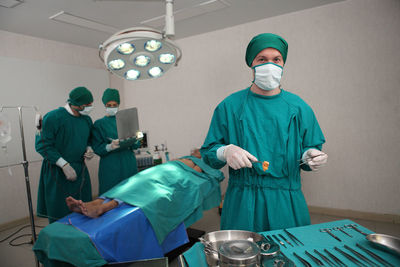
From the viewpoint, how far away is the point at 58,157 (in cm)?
233

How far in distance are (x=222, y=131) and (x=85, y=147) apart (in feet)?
6.22

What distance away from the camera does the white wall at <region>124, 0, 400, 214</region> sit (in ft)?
8.87

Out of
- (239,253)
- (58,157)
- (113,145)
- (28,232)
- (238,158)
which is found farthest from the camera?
(28,232)

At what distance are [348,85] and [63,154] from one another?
126 inches

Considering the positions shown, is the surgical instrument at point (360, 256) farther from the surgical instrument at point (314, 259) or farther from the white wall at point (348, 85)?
the white wall at point (348, 85)

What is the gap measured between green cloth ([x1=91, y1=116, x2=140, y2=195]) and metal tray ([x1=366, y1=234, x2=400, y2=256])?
95.3 inches

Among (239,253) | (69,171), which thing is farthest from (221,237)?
(69,171)

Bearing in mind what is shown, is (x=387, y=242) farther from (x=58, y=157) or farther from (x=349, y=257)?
(x=58, y=157)

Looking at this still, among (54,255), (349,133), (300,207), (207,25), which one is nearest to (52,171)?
(54,255)

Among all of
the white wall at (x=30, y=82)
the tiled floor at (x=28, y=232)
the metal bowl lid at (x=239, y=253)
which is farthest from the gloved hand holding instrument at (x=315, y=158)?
the white wall at (x=30, y=82)

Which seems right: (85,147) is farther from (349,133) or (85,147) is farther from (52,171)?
(349,133)

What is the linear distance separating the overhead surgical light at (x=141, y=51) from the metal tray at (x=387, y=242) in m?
1.02

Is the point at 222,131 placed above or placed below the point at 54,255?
above

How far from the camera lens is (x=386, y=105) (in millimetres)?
2723
